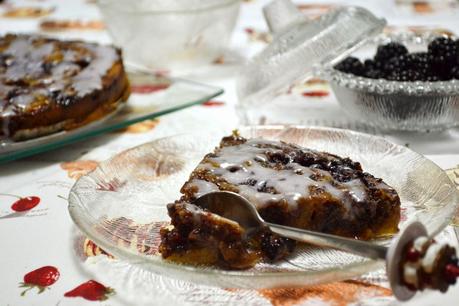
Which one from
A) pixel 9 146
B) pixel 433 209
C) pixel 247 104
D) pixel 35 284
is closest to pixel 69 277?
pixel 35 284

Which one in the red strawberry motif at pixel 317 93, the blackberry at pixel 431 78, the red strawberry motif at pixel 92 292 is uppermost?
the blackberry at pixel 431 78

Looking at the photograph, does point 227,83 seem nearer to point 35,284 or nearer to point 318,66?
point 318,66

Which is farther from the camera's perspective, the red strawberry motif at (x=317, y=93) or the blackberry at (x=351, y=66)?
the red strawberry motif at (x=317, y=93)

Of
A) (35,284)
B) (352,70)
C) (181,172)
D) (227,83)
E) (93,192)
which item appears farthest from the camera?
(227,83)

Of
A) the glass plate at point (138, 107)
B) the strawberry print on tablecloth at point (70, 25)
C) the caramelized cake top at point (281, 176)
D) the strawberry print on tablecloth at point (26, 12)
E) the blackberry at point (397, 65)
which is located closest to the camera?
the caramelized cake top at point (281, 176)

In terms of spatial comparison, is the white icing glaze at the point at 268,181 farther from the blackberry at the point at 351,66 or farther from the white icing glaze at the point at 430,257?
the blackberry at the point at 351,66

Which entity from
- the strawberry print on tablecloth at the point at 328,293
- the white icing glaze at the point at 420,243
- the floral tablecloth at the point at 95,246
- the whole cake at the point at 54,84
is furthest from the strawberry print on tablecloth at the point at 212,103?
the white icing glaze at the point at 420,243

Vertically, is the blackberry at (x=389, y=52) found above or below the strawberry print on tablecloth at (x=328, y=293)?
above
